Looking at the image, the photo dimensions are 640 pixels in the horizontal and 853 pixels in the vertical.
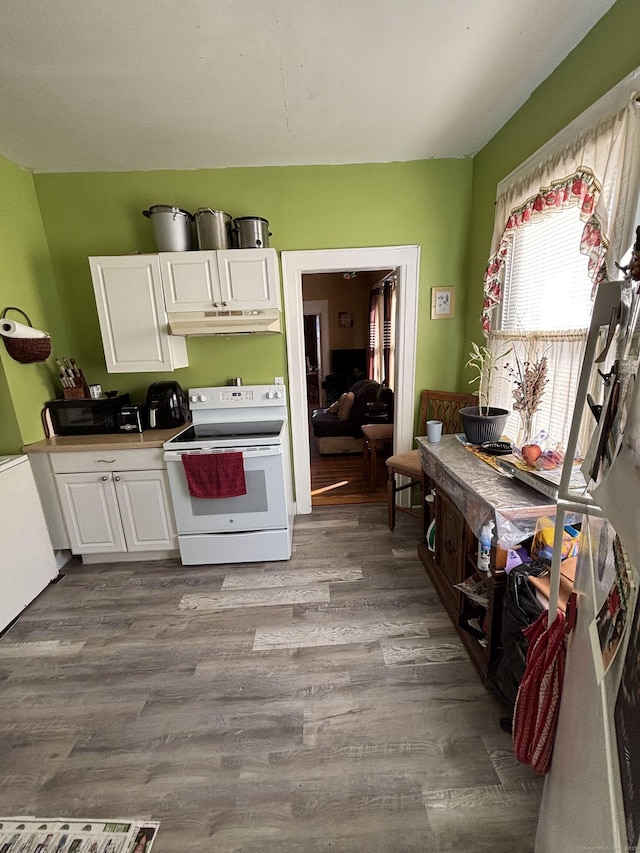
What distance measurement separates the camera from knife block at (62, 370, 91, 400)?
2.50 meters

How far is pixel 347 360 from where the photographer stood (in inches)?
259

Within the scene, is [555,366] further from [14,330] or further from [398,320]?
[14,330]

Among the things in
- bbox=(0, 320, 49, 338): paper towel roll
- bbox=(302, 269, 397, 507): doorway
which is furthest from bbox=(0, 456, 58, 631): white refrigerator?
bbox=(302, 269, 397, 507): doorway

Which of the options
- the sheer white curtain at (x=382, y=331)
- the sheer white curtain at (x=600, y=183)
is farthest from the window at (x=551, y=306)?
the sheer white curtain at (x=382, y=331)

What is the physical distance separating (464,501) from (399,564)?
38.3 inches

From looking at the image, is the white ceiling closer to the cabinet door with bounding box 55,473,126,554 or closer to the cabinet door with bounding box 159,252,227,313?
the cabinet door with bounding box 159,252,227,313

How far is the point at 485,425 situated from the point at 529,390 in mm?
307

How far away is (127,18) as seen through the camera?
4.15 feet

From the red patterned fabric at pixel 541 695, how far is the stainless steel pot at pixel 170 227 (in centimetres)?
268

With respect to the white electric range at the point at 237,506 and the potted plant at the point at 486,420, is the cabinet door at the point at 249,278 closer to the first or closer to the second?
the white electric range at the point at 237,506

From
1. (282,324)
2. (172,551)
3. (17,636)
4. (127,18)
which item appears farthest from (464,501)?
(17,636)

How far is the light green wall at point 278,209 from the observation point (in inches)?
95.8

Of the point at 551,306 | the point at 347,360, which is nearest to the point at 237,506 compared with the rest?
the point at 551,306

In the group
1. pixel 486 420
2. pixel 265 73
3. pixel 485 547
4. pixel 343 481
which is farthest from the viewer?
pixel 343 481
